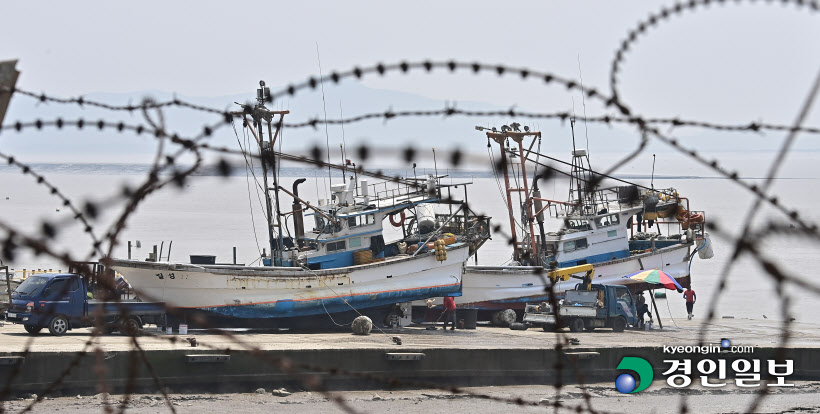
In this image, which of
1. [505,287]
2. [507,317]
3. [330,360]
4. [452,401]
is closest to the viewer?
[452,401]

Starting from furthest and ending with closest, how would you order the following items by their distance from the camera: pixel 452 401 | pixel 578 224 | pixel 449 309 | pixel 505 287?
pixel 578 224, pixel 505 287, pixel 449 309, pixel 452 401

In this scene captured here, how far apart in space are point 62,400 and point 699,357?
12.9 metres

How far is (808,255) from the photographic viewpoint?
2879 inches

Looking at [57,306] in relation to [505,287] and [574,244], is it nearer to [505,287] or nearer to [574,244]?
[505,287]

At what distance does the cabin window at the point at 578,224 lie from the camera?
116 feet

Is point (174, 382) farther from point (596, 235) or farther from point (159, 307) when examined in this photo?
point (596, 235)

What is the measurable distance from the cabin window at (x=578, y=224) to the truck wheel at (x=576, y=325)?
23.5 ft

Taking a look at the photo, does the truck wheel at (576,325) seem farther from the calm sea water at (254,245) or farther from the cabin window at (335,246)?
the cabin window at (335,246)

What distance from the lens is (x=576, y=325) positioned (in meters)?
28.4

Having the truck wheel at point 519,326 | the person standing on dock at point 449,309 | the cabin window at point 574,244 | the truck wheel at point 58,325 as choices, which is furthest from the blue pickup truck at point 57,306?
the cabin window at point 574,244

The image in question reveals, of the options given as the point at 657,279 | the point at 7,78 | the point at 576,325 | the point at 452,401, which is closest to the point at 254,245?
the point at 657,279

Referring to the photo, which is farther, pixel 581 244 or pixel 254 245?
pixel 254 245

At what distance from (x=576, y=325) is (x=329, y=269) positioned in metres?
6.50

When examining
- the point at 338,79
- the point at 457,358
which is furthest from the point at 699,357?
the point at 338,79
